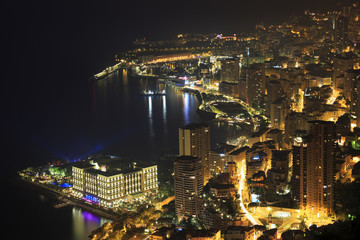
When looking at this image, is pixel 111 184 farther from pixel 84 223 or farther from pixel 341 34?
pixel 341 34

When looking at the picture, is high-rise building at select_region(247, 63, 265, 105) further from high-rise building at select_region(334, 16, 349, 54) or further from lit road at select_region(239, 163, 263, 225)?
lit road at select_region(239, 163, 263, 225)

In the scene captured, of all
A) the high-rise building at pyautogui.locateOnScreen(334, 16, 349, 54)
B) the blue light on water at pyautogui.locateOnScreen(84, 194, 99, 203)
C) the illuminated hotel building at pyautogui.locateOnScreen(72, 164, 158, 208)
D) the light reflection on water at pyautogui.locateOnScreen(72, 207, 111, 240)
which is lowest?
the light reflection on water at pyautogui.locateOnScreen(72, 207, 111, 240)

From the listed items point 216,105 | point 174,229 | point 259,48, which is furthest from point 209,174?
point 259,48

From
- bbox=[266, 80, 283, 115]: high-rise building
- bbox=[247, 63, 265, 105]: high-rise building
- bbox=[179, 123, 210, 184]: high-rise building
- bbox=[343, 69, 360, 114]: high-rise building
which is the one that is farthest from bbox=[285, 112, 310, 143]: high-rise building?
bbox=[247, 63, 265, 105]: high-rise building

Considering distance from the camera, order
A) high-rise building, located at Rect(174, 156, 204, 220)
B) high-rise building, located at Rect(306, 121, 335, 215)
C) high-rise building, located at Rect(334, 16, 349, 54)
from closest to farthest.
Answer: high-rise building, located at Rect(306, 121, 335, 215)
high-rise building, located at Rect(174, 156, 204, 220)
high-rise building, located at Rect(334, 16, 349, 54)

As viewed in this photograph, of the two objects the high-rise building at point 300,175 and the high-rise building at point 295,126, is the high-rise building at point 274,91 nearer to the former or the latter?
the high-rise building at point 295,126

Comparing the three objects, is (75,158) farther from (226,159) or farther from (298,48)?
(298,48)

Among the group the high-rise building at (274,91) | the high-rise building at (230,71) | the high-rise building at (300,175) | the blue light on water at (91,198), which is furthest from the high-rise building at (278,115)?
the high-rise building at (230,71)
